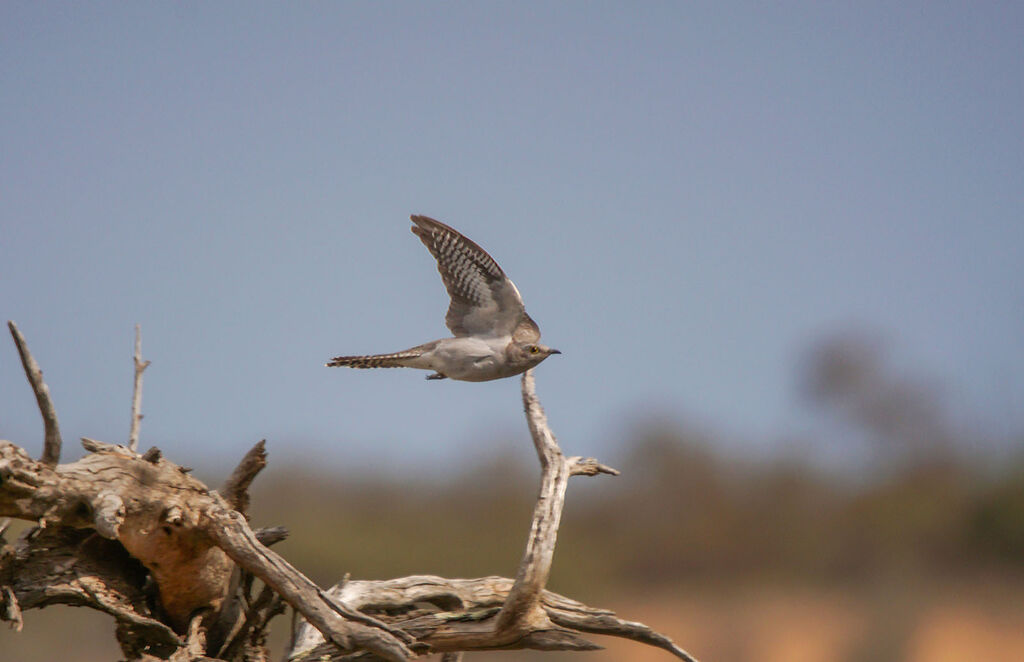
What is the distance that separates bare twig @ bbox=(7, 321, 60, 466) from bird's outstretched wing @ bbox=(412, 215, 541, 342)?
2492 millimetres

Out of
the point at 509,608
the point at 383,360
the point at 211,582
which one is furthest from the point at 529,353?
the point at 211,582

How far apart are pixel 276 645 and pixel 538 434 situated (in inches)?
430

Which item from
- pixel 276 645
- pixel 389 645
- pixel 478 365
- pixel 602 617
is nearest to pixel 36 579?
pixel 389 645

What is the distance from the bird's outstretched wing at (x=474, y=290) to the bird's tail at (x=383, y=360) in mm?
342

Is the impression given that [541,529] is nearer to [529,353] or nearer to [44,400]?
[529,353]

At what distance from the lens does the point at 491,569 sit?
1730 centimetres

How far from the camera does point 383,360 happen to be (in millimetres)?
5609

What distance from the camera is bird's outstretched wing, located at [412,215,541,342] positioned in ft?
18.1

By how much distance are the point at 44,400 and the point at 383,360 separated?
89.4 inches

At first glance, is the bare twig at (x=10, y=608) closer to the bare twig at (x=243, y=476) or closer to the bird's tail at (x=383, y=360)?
the bare twig at (x=243, y=476)

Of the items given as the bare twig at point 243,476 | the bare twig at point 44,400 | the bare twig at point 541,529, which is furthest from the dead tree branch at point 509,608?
the bare twig at point 44,400

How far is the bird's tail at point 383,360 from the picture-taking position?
5.52 meters

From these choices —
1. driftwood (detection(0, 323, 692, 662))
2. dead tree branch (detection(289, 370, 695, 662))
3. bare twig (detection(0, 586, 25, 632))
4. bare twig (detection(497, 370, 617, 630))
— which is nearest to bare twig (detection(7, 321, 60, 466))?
driftwood (detection(0, 323, 692, 662))

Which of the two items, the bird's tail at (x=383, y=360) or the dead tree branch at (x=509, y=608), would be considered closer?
the dead tree branch at (x=509, y=608)
